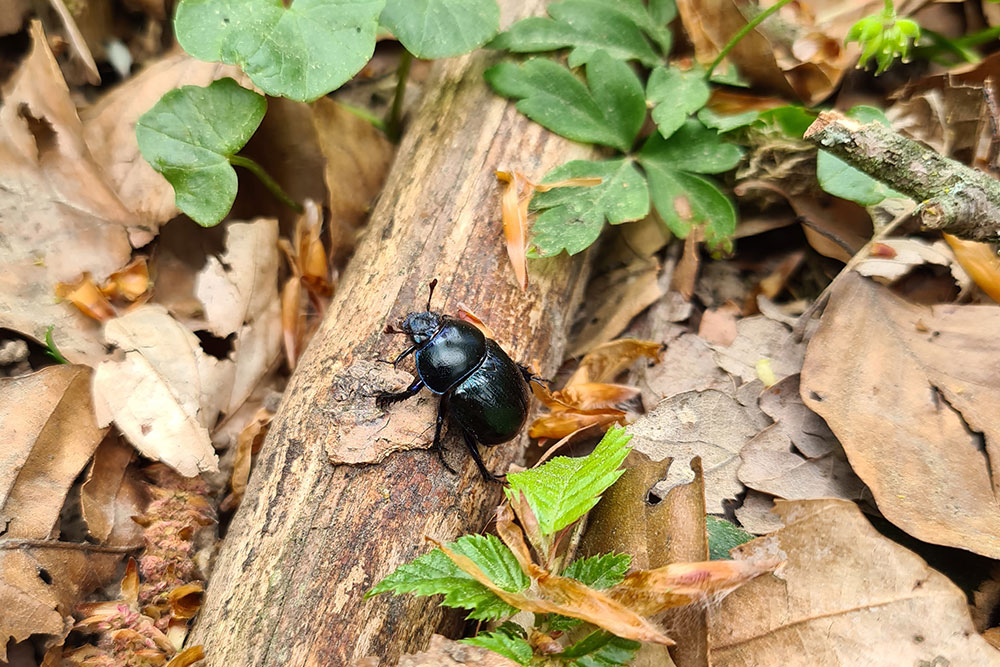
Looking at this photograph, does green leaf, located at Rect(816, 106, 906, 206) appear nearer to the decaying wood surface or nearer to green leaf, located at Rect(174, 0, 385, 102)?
the decaying wood surface

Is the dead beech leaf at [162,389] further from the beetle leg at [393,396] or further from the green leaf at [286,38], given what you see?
the green leaf at [286,38]

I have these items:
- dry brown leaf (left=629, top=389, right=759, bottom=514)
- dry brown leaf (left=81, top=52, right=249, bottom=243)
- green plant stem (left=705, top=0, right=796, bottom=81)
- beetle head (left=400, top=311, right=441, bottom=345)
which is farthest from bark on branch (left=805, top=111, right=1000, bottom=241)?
dry brown leaf (left=81, top=52, right=249, bottom=243)

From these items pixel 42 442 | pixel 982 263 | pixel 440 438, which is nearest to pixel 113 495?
pixel 42 442

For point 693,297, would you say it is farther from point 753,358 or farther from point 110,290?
point 110,290

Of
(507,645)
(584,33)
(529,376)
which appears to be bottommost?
(529,376)

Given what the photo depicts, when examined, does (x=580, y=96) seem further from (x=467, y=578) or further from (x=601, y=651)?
(x=601, y=651)
